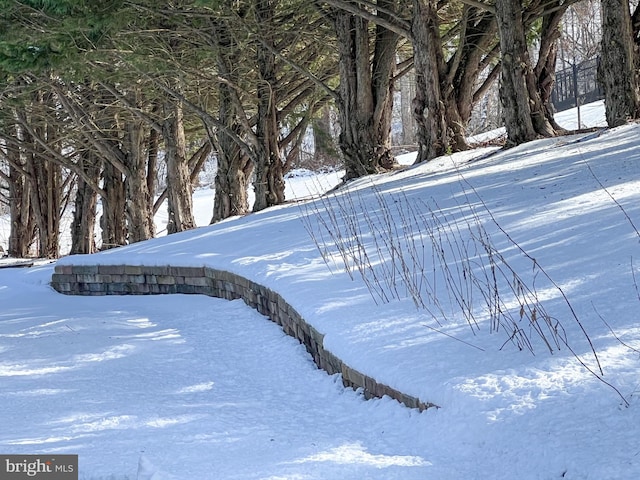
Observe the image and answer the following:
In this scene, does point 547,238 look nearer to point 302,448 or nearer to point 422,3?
point 302,448

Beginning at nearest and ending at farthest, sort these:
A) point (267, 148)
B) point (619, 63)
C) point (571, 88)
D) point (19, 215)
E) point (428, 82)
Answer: point (619, 63) < point (428, 82) < point (267, 148) < point (19, 215) < point (571, 88)

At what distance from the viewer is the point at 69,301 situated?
862cm

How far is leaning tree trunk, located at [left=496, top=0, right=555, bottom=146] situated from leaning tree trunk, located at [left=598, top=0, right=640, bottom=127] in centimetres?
95

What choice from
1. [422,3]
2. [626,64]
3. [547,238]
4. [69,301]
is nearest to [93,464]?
[547,238]

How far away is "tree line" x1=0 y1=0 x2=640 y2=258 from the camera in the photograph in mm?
9961

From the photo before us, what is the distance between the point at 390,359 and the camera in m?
3.85

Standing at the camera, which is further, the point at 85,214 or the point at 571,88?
the point at 571,88

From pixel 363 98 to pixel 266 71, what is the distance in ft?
5.57

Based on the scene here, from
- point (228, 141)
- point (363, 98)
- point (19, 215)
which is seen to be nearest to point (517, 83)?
point (363, 98)

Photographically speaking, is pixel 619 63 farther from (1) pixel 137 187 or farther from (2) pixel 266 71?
(1) pixel 137 187

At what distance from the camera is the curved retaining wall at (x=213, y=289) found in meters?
4.13

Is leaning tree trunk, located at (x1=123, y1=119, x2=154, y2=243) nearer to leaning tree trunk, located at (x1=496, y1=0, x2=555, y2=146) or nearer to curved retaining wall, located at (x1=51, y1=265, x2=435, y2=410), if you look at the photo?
curved retaining wall, located at (x1=51, y1=265, x2=435, y2=410)

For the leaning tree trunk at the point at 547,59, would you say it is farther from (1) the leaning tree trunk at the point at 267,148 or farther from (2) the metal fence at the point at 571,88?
(2) the metal fence at the point at 571,88

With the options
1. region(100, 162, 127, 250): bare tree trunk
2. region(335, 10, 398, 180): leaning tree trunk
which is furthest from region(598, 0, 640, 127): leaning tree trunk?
region(100, 162, 127, 250): bare tree trunk
